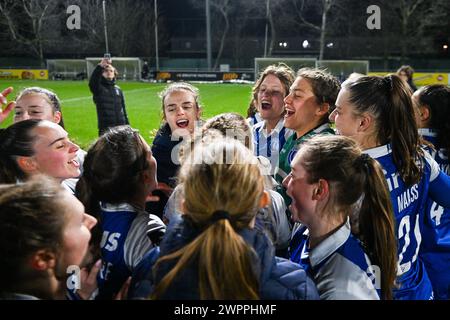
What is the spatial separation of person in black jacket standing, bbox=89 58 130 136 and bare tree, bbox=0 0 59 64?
21.4 m

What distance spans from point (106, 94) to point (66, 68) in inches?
887

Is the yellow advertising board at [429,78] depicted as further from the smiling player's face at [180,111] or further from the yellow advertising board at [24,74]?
the smiling player's face at [180,111]

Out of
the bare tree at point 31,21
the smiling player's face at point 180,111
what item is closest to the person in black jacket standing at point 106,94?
the smiling player's face at point 180,111

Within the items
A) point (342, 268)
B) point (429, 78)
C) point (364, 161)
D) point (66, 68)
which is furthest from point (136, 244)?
point (66, 68)

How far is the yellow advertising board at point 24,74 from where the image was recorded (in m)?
27.3

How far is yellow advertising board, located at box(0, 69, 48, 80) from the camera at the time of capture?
89.5 ft

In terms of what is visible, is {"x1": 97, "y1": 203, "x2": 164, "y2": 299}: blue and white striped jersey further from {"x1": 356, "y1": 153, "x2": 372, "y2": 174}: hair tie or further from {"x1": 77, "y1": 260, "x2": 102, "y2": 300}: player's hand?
{"x1": 356, "y1": 153, "x2": 372, "y2": 174}: hair tie

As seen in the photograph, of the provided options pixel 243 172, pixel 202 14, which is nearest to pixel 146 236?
pixel 243 172

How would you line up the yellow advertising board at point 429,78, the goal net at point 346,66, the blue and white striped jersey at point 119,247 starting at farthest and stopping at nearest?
the goal net at point 346,66 → the yellow advertising board at point 429,78 → the blue and white striped jersey at point 119,247

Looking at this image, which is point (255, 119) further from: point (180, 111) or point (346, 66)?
point (346, 66)

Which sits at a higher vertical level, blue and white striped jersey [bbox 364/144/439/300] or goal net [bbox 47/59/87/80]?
goal net [bbox 47/59/87/80]

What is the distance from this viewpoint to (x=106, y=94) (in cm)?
703

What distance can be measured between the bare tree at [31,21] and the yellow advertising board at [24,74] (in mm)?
1481

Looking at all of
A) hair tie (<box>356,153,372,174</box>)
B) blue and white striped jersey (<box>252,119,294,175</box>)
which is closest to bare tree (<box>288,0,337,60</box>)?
blue and white striped jersey (<box>252,119,294,175</box>)
